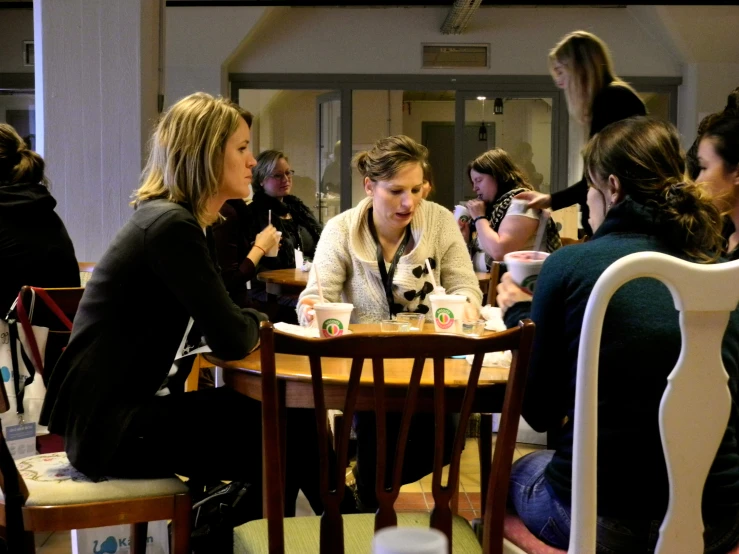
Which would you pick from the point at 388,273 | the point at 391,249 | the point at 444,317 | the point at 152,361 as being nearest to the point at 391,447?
the point at 444,317

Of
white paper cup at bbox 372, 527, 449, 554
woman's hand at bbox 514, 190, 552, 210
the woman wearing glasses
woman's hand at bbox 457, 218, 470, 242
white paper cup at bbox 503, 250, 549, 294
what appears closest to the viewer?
white paper cup at bbox 372, 527, 449, 554

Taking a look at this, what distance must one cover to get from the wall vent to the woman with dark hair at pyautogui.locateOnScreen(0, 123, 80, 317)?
6216 millimetres

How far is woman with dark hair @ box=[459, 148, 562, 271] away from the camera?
13.4 ft

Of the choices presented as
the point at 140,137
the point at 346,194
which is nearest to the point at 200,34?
the point at 346,194

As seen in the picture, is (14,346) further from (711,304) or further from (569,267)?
(711,304)

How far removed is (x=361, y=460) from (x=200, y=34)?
6.77 m

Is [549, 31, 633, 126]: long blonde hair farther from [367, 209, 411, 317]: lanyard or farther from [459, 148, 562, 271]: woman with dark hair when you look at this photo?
[367, 209, 411, 317]: lanyard

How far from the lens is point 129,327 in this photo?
198cm

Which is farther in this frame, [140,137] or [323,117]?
[323,117]

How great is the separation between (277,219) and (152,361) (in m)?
3.27

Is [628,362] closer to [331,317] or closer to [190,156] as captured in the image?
[331,317]

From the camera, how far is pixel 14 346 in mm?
2395

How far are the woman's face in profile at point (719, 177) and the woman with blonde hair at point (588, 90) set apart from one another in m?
0.98

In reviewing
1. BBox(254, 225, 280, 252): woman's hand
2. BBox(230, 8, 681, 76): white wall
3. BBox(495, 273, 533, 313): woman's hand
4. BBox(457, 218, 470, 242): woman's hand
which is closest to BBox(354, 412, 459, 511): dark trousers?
BBox(495, 273, 533, 313): woman's hand
